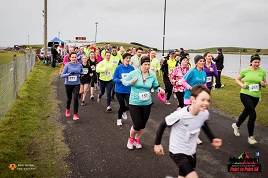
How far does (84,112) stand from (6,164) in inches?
167

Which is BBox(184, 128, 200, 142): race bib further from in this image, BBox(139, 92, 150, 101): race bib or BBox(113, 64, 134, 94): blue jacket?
BBox(113, 64, 134, 94): blue jacket

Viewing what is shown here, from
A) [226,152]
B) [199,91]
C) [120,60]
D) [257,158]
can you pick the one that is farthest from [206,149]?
[120,60]

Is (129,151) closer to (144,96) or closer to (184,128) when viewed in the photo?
(144,96)

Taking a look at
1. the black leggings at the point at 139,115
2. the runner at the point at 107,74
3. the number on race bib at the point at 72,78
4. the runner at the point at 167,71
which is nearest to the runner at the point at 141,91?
the black leggings at the point at 139,115

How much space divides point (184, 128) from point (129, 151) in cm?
247

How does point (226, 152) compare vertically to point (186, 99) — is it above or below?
below

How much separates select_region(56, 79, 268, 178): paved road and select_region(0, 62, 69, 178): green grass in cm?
27

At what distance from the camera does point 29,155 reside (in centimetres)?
525

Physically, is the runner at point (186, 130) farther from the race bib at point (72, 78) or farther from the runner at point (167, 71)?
the runner at point (167, 71)

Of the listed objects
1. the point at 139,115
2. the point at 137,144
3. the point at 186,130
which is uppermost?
the point at 186,130

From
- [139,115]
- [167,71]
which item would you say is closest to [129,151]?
[139,115]

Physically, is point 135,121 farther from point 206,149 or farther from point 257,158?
point 257,158

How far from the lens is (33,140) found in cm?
607

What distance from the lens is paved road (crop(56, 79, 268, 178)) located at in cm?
464
